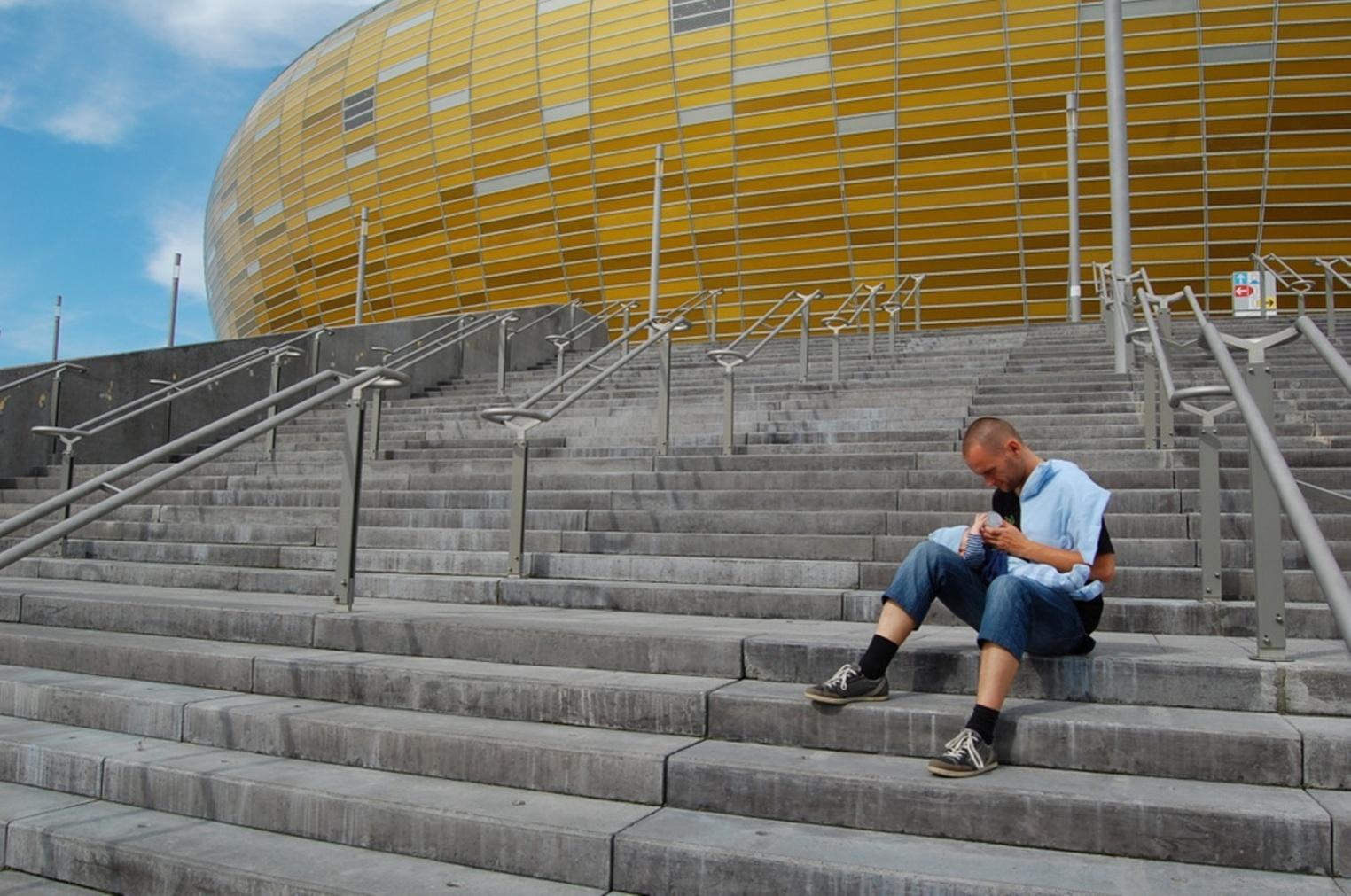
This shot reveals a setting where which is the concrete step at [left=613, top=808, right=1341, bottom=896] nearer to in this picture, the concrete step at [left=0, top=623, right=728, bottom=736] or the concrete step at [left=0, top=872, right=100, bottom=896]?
the concrete step at [left=0, top=623, right=728, bottom=736]

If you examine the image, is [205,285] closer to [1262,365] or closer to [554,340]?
[554,340]

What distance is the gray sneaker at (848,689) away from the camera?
327 cm

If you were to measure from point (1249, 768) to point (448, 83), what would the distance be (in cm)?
3205

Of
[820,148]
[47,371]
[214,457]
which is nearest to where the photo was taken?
[214,457]

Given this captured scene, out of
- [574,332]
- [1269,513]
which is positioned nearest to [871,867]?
[1269,513]

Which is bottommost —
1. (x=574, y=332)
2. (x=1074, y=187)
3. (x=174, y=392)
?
(x=174, y=392)

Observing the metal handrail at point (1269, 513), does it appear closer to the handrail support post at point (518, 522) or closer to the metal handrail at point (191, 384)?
the handrail support post at point (518, 522)

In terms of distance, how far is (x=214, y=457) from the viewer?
15.5 ft

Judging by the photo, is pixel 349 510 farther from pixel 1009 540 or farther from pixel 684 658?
pixel 1009 540

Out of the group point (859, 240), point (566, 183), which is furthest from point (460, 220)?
point (859, 240)

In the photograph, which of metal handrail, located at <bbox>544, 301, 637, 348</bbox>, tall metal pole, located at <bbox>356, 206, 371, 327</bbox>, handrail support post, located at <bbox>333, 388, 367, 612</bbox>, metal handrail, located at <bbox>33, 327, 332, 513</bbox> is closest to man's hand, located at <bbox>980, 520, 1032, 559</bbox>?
handrail support post, located at <bbox>333, 388, 367, 612</bbox>

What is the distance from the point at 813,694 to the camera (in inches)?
129

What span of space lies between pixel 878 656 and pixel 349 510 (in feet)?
9.28

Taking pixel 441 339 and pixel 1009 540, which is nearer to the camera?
pixel 1009 540
